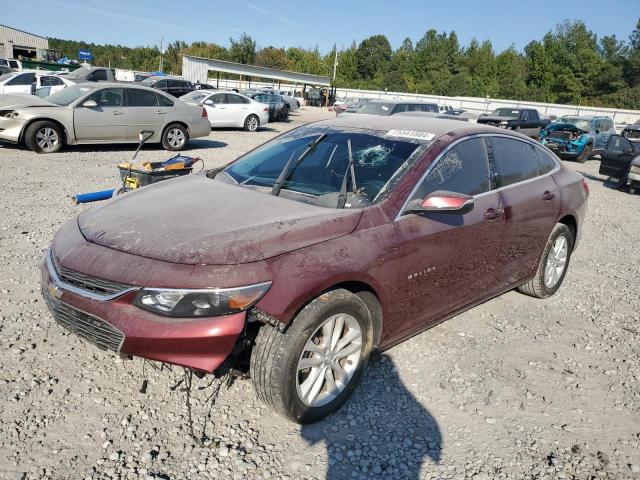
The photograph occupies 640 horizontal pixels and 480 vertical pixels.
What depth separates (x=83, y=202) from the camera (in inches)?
278

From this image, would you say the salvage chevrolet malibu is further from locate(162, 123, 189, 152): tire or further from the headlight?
locate(162, 123, 189, 152): tire

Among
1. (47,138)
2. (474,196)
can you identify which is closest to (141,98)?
(47,138)

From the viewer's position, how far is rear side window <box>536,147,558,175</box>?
4.72m

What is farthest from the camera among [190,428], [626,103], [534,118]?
[626,103]

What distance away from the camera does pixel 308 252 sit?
2.75 meters

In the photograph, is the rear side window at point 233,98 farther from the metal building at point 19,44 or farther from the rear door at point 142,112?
the metal building at point 19,44

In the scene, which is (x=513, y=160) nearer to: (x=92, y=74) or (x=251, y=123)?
(x=251, y=123)

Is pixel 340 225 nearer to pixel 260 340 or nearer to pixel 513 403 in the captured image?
pixel 260 340

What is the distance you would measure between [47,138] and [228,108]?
8550 mm

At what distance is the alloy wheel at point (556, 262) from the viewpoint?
4.95 metres

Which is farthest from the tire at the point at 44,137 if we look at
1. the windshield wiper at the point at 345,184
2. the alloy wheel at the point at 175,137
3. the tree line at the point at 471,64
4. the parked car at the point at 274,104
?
the tree line at the point at 471,64

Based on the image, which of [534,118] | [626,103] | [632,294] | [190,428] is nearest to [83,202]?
[190,428]

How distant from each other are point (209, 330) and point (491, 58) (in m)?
85.8

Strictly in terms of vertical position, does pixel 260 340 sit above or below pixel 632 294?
above
